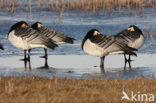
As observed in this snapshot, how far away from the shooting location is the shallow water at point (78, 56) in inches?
489

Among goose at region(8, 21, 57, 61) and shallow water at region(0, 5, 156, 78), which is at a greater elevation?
goose at region(8, 21, 57, 61)

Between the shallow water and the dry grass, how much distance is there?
2457mm

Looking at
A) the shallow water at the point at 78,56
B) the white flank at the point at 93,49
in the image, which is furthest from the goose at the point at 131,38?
the white flank at the point at 93,49

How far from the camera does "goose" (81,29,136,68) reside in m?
13.6

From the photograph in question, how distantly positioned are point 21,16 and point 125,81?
54.5 feet

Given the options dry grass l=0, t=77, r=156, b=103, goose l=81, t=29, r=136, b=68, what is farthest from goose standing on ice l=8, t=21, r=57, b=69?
dry grass l=0, t=77, r=156, b=103

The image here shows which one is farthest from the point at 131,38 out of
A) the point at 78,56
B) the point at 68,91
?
the point at 68,91

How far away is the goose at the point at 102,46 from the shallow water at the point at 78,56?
337mm

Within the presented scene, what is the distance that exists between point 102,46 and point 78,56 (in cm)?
157

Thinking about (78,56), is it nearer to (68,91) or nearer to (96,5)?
(68,91)

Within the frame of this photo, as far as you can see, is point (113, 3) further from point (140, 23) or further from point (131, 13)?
point (140, 23)

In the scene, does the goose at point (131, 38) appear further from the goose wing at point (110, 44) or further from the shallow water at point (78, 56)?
the goose wing at point (110, 44)

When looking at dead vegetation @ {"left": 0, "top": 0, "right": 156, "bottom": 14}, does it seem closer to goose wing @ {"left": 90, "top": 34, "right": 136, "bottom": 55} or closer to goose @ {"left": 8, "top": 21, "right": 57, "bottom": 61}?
goose @ {"left": 8, "top": 21, "right": 57, "bottom": 61}

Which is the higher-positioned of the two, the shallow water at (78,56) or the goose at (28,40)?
the goose at (28,40)
